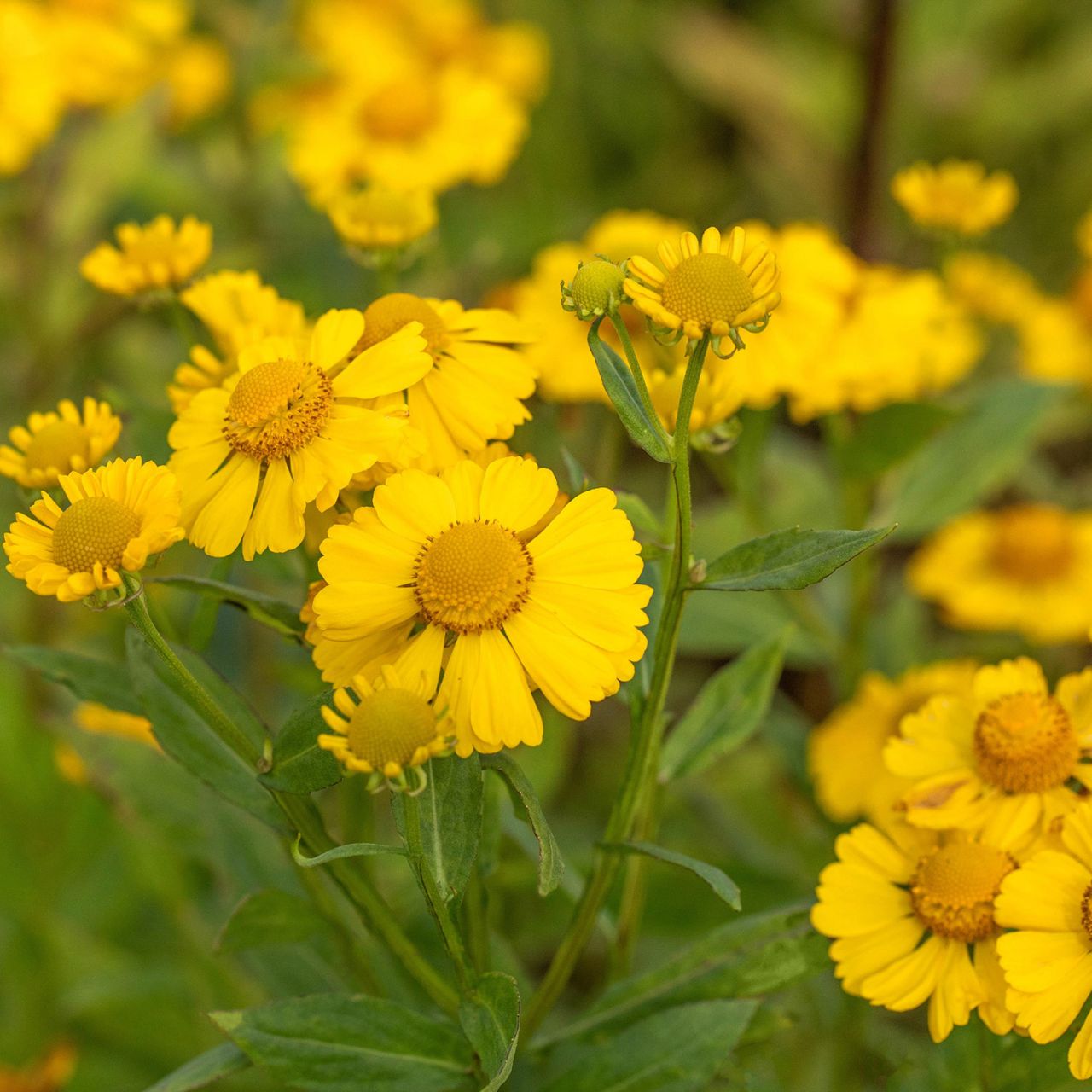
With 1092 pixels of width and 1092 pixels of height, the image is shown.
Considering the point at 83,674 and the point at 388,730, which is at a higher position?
the point at 388,730

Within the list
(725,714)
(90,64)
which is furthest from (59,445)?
(90,64)

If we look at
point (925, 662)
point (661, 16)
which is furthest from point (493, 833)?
point (661, 16)

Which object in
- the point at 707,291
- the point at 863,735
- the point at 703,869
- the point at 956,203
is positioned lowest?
the point at 863,735

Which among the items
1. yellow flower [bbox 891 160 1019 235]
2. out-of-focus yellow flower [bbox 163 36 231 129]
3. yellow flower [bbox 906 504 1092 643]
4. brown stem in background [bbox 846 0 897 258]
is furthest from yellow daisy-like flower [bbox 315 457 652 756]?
out-of-focus yellow flower [bbox 163 36 231 129]

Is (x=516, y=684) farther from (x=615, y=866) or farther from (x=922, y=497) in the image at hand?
(x=922, y=497)

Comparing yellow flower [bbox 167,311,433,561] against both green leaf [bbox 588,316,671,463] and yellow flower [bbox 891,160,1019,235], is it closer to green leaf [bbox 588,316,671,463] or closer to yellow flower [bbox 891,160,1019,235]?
green leaf [bbox 588,316,671,463]

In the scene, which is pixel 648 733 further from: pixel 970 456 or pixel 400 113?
pixel 400 113

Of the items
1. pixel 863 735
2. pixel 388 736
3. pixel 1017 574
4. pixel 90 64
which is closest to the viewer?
pixel 388 736
